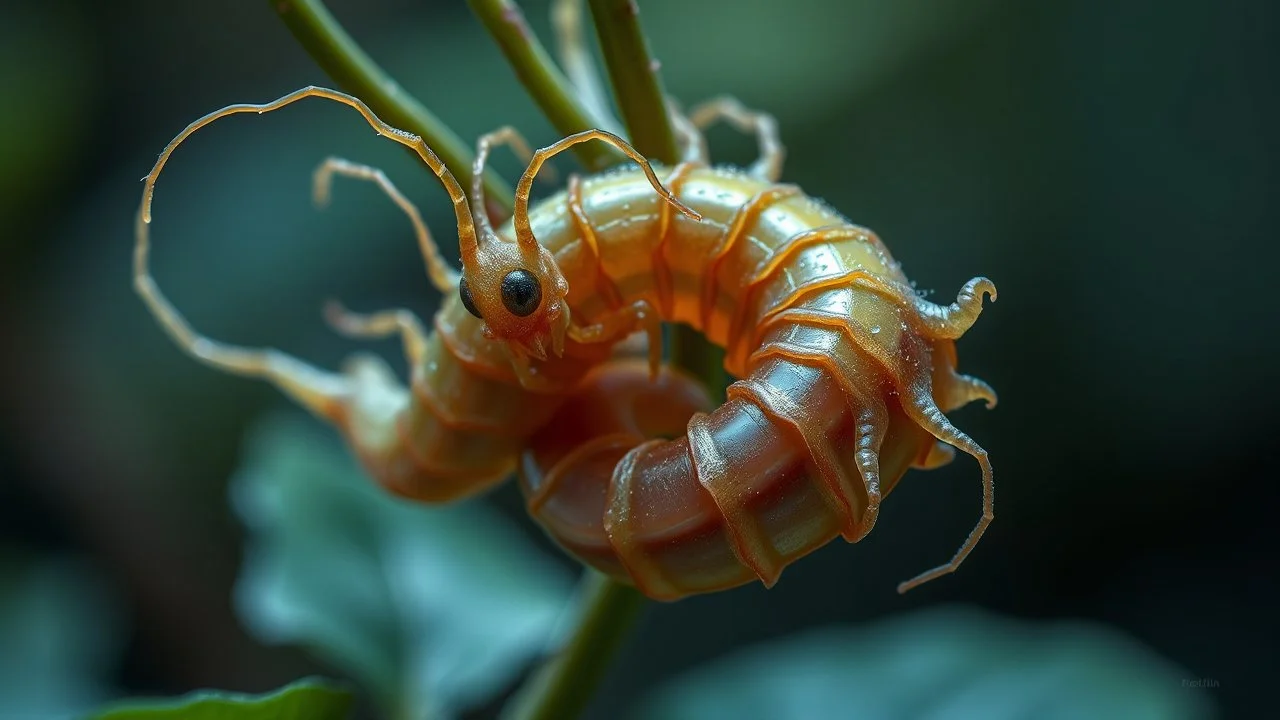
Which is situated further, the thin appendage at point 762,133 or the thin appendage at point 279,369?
the thin appendage at point 279,369

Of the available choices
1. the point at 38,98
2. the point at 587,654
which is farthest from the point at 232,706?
the point at 38,98

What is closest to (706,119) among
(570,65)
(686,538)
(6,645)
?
(570,65)

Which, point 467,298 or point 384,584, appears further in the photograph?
point 384,584

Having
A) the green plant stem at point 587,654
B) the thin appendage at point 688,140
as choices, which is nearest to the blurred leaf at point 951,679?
the green plant stem at point 587,654

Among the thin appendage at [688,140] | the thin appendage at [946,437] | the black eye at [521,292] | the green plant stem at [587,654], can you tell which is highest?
Result: the black eye at [521,292]

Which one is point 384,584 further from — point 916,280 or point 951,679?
point 916,280

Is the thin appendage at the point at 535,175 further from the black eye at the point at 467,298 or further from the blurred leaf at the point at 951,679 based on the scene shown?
the blurred leaf at the point at 951,679

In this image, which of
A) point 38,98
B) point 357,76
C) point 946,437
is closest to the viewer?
point 946,437
